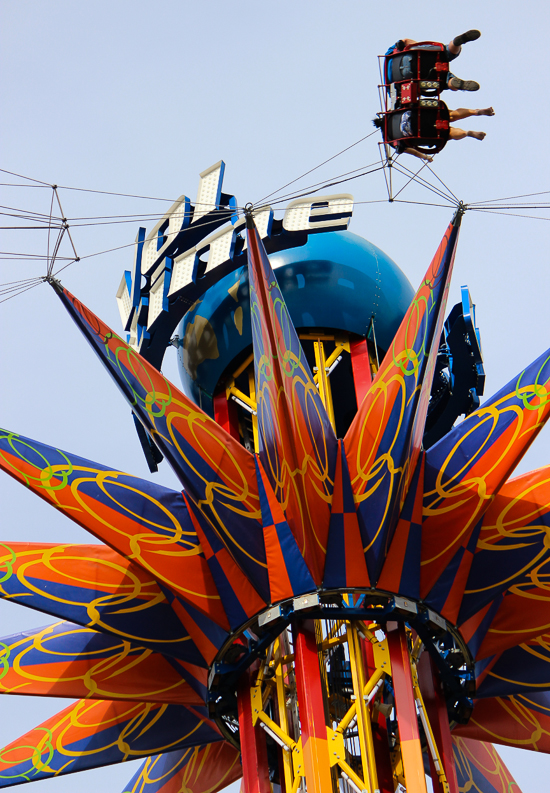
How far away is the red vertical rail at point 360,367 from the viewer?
56.0ft

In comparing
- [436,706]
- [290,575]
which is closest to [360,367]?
[290,575]

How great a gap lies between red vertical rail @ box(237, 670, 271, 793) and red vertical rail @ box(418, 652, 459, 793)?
8.04 ft

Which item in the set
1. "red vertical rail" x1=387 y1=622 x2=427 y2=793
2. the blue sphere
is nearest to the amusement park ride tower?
"red vertical rail" x1=387 y1=622 x2=427 y2=793

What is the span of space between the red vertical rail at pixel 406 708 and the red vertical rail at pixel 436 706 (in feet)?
4.95

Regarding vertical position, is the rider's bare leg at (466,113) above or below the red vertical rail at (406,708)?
above

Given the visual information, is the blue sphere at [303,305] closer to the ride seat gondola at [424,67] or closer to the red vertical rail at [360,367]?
the red vertical rail at [360,367]

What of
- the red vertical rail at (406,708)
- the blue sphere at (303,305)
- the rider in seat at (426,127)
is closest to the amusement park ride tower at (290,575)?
the red vertical rail at (406,708)

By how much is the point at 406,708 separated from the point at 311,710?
3.93 ft

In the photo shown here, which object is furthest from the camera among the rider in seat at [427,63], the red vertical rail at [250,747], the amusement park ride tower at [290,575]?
the rider in seat at [427,63]

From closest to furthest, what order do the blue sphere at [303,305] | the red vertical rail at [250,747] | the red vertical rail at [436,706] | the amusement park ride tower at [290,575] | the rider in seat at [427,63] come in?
the amusement park ride tower at [290,575] < the red vertical rail at [250,747] < the red vertical rail at [436,706] < the rider in seat at [427,63] < the blue sphere at [303,305]

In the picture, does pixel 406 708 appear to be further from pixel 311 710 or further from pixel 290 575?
pixel 290 575

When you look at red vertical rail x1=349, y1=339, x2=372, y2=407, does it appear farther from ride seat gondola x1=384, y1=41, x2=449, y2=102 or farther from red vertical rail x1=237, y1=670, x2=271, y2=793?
red vertical rail x1=237, y1=670, x2=271, y2=793

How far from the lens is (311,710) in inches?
510

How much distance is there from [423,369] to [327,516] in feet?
7.62
